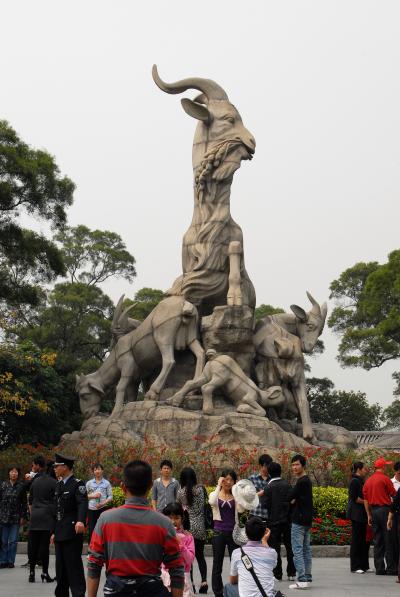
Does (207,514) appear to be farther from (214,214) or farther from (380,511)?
(214,214)

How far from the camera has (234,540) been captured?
988cm

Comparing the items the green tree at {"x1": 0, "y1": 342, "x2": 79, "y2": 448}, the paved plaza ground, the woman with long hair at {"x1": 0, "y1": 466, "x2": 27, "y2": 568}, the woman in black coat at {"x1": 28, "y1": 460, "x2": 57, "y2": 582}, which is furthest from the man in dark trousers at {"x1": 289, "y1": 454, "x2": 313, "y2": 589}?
the green tree at {"x1": 0, "y1": 342, "x2": 79, "y2": 448}

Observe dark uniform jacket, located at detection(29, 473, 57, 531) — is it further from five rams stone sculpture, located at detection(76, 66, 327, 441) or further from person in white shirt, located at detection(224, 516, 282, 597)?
five rams stone sculpture, located at detection(76, 66, 327, 441)

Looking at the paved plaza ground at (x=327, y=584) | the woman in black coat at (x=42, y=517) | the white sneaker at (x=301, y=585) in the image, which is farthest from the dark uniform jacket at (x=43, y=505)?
the white sneaker at (x=301, y=585)

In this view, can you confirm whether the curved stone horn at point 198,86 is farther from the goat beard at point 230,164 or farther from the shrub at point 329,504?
the shrub at point 329,504

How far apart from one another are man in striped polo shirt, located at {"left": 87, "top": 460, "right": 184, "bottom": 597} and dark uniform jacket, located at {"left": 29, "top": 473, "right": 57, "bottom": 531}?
6.05 meters

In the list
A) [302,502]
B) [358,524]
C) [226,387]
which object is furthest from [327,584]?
[226,387]

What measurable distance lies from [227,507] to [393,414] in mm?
35421

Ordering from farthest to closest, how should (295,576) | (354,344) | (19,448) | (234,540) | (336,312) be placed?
1. (336,312)
2. (354,344)
3. (19,448)
4. (295,576)
5. (234,540)

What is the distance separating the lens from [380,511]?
1245cm

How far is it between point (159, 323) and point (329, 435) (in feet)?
13.7

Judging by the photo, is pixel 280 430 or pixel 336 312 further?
pixel 336 312

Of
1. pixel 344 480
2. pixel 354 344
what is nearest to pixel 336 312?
pixel 354 344

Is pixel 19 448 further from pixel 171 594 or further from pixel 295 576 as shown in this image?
pixel 171 594
